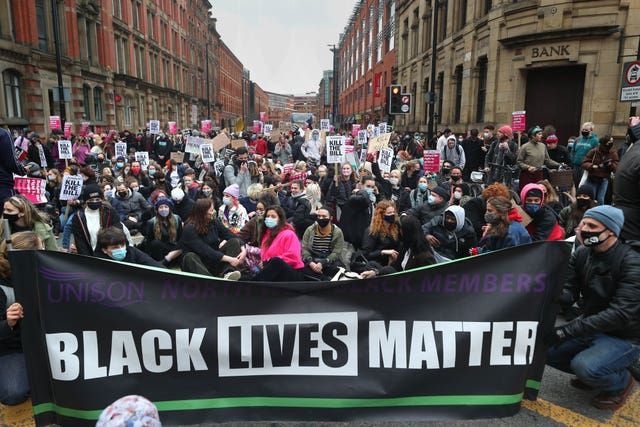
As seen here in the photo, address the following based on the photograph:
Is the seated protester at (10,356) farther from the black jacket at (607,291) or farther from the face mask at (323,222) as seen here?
the black jacket at (607,291)

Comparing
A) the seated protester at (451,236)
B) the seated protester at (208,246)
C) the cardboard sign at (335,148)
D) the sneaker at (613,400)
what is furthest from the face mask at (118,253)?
the cardboard sign at (335,148)

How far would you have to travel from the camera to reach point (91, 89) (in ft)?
99.9

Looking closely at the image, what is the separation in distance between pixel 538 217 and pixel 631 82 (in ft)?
20.3

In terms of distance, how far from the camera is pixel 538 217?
5.38 meters

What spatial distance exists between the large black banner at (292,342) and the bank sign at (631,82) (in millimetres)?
8185

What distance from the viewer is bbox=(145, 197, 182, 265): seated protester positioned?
627 centimetres

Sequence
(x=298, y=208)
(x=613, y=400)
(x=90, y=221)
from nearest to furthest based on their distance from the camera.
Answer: (x=613, y=400), (x=90, y=221), (x=298, y=208)

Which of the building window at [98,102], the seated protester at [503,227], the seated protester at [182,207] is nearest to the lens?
the seated protester at [503,227]

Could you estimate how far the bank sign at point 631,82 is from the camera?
923 centimetres

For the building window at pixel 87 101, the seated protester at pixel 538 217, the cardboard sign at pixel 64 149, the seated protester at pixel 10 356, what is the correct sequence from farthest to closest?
the building window at pixel 87 101
the cardboard sign at pixel 64 149
the seated protester at pixel 538 217
the seated protester at pixel 10 356

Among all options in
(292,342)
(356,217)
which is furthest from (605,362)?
(356,217)

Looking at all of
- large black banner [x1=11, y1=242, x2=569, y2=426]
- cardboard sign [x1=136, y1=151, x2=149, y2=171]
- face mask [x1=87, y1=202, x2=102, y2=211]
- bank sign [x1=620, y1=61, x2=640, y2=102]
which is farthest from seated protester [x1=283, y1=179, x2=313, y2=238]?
bank sign [x1=620, y1=61, x2=640, y2=102]

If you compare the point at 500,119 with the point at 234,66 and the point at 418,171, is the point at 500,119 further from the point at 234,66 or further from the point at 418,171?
the point at 234,66

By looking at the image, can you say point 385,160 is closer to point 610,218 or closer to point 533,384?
point 610,218
